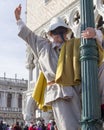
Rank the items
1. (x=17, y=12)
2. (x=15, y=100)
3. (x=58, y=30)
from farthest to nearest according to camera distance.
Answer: (x=15, y=100) < (x=17, y=12) < (x=58, y=30)

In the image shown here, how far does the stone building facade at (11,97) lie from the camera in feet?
123

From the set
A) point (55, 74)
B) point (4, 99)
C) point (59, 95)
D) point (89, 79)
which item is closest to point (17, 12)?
point (55, 74)

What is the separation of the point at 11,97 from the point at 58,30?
1435 inches

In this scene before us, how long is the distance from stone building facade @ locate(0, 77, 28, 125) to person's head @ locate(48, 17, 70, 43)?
34471 millimetres

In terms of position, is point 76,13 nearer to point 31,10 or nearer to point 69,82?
point 31,10

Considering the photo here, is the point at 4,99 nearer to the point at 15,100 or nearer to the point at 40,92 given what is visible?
the point at 15,100

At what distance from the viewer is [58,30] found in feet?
10.8

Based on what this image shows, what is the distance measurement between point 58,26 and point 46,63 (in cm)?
31

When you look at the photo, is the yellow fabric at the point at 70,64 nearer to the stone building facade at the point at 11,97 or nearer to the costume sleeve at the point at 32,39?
the costume sleeve at the point at 32,39

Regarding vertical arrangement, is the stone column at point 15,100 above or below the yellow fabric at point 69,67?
above

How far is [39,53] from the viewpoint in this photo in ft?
10.9

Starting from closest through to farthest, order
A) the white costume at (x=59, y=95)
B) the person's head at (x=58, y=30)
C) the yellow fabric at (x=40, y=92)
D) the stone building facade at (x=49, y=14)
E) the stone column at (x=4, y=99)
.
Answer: the white costume at (x=59, y=95), the person's head at (x=58, y=30), the yellow fabric at (x=40, y=92), the stone building facade at (x=49, y=14), the stone column at (x=4, y=99)

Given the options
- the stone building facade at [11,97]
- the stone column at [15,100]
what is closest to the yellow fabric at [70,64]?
the stone building facade at [11,97]

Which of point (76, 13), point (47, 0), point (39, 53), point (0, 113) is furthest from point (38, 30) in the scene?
point (0, 113)
